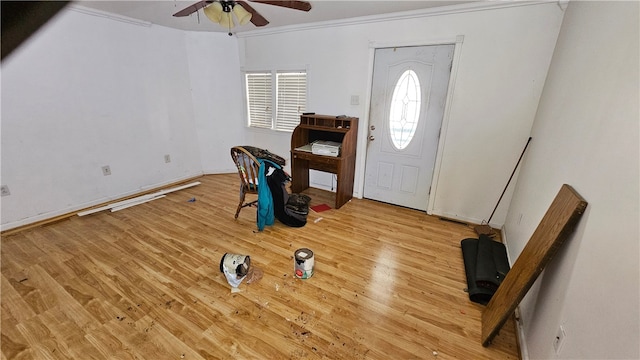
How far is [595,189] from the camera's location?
120 cm

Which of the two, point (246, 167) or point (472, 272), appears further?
point (246, 167)

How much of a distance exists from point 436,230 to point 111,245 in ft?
11.0

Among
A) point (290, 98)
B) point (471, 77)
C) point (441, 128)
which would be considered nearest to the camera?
point (471, 77)

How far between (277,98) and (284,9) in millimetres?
1390

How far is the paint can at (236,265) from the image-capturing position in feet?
6.57

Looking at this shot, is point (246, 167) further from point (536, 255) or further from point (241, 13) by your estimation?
point (536, 255)

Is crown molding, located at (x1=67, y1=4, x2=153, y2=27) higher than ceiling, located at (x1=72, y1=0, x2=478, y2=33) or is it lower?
lower

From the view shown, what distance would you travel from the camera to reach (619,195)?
102cm

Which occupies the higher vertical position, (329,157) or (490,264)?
(329,157)

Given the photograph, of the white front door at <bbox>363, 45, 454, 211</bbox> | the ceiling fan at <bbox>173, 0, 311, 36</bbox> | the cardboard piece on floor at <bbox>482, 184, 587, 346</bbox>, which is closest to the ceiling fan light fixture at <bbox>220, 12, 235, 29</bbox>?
the ceiling fan at <bbox>173, 0, 311, 36</bbox>

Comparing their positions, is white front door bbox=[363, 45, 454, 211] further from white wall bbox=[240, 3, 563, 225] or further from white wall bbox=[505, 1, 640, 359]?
white wall bbox=[505, 1, 640, 359]

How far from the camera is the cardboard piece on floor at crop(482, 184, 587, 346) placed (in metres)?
1.31

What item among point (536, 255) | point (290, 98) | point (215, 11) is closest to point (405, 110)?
point (290, 98)

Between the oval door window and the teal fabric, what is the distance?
5.21 feet
